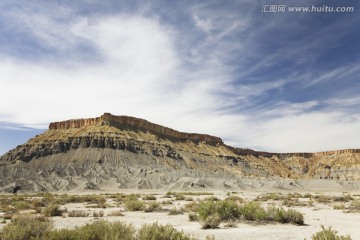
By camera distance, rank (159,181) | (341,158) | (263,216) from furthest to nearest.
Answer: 1. (341,158)
2. (159,181)
3. (263,216)

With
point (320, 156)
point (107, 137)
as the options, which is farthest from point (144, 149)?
point (320, 156)

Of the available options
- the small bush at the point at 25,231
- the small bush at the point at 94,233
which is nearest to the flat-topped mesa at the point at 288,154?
the small bush at the point at 25,231

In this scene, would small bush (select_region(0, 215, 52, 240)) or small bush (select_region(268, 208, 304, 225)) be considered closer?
small bush (select_region(0, 215, 52, 240))

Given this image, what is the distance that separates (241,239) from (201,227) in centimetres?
241

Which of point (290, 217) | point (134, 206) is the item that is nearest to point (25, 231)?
point (290, 217)

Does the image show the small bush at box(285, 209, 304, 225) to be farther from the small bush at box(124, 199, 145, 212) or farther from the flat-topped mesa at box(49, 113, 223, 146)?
the flat-topped mesa at box(49, 113, 223, 146)

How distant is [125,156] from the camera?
305 ft

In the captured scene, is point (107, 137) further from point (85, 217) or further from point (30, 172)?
point (85, 217)

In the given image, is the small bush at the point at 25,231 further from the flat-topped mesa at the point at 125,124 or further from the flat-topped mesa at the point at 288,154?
the flat-topped mesa at the point at 288,154

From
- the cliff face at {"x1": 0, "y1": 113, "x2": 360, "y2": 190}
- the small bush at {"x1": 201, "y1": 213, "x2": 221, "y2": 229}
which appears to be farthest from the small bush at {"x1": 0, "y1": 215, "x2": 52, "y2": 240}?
the cliff face at {"x1": 0, "y1": 113, "x2": 360, "y2": 190}

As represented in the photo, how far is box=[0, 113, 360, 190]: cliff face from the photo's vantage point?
79.8 meters

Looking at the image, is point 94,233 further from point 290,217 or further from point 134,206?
point 134,206

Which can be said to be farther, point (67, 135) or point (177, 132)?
point (177, 132)

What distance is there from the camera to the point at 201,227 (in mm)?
12453
